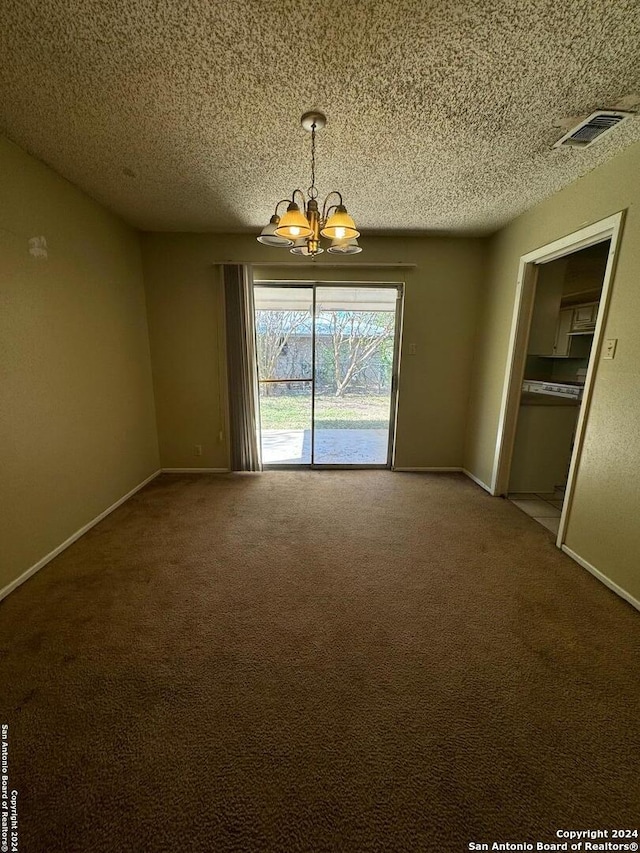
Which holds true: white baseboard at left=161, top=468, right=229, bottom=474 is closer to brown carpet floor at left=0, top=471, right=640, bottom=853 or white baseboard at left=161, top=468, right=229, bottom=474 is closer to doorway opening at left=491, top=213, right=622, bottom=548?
brown carpet floor at left=0, top=471, right=640, bottom=853

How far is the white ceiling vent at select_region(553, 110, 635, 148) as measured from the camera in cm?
160

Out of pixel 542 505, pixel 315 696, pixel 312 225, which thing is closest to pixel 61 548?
pixel 315 696

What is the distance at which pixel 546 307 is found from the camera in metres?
3.02

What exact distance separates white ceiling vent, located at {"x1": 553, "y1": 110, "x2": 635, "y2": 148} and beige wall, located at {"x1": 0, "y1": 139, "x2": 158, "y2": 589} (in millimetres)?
3184

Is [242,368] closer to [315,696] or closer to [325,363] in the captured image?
[325,363]

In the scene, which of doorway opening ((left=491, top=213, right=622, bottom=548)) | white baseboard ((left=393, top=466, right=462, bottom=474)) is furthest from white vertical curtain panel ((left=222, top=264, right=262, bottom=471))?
doorway opening ((left=491, top=213, right=622, bottom=548))

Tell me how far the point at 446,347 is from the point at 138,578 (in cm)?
357

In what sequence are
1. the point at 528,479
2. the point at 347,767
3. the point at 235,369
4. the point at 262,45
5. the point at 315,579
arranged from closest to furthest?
the point at 347,767
the point at 262,45
the point at 315,579
the point at 528,479
the point at 235,369

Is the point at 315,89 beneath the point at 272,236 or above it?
above

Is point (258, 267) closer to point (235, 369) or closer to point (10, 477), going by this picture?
point (235, 369)

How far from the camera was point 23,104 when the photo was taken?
1.57m

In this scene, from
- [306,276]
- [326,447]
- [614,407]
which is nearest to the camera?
[614,407]

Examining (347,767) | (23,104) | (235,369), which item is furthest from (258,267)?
(347,767)
